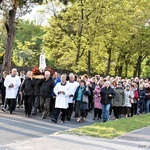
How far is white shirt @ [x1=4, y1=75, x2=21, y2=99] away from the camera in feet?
58.7

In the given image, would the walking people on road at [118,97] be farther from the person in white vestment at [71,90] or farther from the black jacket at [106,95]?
the person in white vestment at [71,90]

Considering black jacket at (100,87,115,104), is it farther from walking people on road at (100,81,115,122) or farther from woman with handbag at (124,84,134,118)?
woman with handbag at (124,84,134,118)

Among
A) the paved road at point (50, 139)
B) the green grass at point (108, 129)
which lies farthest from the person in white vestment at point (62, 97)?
the green grass at point (108, 129)

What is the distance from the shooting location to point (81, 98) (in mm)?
17000

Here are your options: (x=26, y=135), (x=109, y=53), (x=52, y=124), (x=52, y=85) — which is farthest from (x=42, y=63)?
(x=109, y=53)

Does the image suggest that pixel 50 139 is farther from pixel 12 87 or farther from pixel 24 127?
pixel 12 87

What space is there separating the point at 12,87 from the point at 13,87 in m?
0.04

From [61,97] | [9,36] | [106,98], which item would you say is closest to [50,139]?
[61,97]

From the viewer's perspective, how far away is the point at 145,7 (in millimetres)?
43469

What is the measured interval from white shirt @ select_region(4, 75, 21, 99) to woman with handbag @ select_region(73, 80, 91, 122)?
270cm

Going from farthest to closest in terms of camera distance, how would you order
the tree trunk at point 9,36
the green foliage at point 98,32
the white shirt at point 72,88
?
the green foliage at point 98,32
the tree trunk at point 9,36
the white shirt at point 72,88

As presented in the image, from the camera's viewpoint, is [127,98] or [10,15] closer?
[127,98]

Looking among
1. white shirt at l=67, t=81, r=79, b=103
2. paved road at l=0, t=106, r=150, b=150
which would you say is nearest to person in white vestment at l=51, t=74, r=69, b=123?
white shirt at l=67, t=81, r=79, b=103

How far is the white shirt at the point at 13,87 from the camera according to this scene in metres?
17.9
